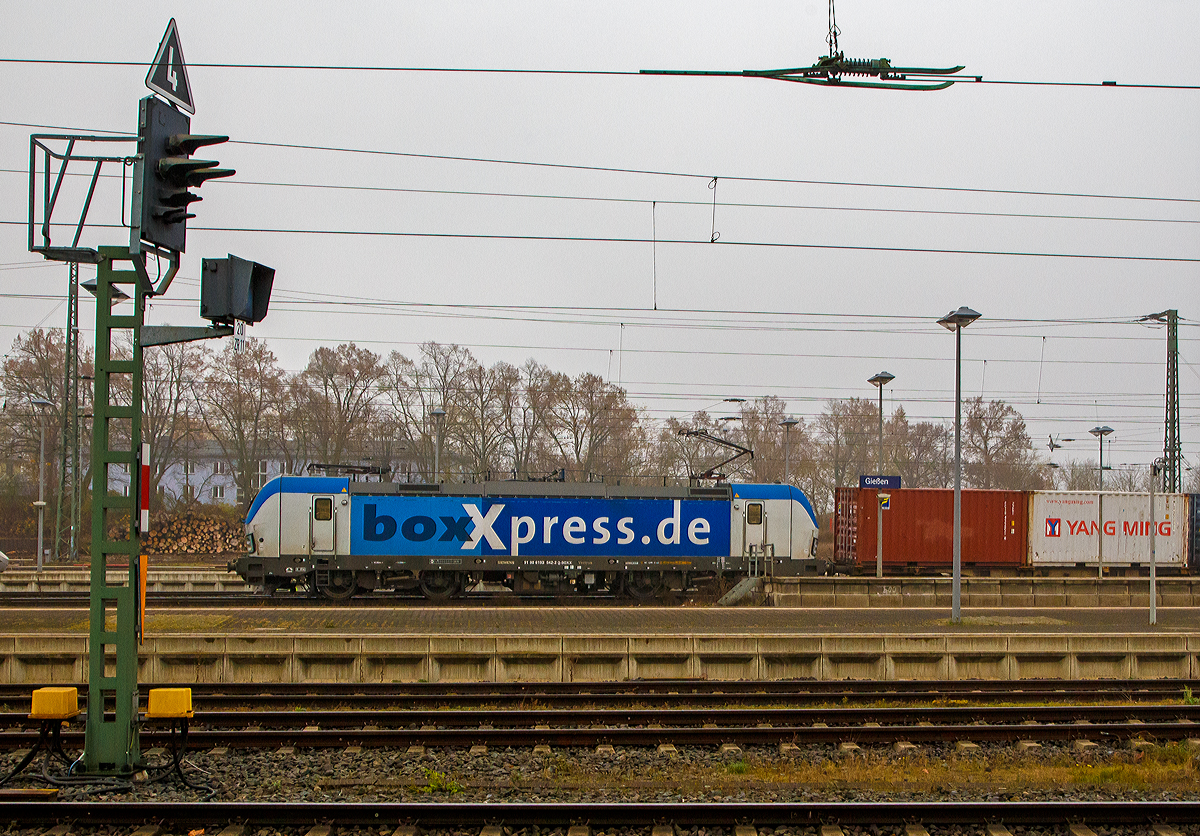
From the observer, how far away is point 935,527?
2708 centimetres

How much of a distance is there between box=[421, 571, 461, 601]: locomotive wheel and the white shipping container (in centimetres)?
1853

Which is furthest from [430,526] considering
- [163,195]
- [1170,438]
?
Result: [1170,438]

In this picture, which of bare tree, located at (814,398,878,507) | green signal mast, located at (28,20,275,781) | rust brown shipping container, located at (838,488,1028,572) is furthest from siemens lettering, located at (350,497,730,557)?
bare tree, located at (814,398,878,507)

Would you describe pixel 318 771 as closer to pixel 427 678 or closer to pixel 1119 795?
pixel 427 678

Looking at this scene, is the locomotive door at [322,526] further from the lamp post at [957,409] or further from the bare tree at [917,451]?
the bare tree at [917,451]

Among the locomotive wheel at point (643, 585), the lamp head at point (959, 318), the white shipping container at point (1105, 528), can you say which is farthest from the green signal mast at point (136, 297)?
the white shipping container at point (1105, 528)

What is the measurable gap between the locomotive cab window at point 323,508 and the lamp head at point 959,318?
50.0 feet

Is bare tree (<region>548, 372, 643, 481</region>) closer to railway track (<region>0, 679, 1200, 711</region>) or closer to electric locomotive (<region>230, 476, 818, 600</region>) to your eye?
electric locomotive (<region>230, 476, 818, 600</region>)

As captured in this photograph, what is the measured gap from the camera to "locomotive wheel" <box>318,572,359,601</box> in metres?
22.1

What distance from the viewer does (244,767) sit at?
8.81 metres

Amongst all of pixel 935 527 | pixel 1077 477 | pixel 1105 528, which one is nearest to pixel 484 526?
pixel 935 527

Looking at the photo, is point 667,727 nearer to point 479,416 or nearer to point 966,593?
point 966,593

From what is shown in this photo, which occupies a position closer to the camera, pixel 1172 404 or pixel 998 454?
pixel 1172 404

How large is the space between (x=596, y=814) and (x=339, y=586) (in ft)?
54.0
